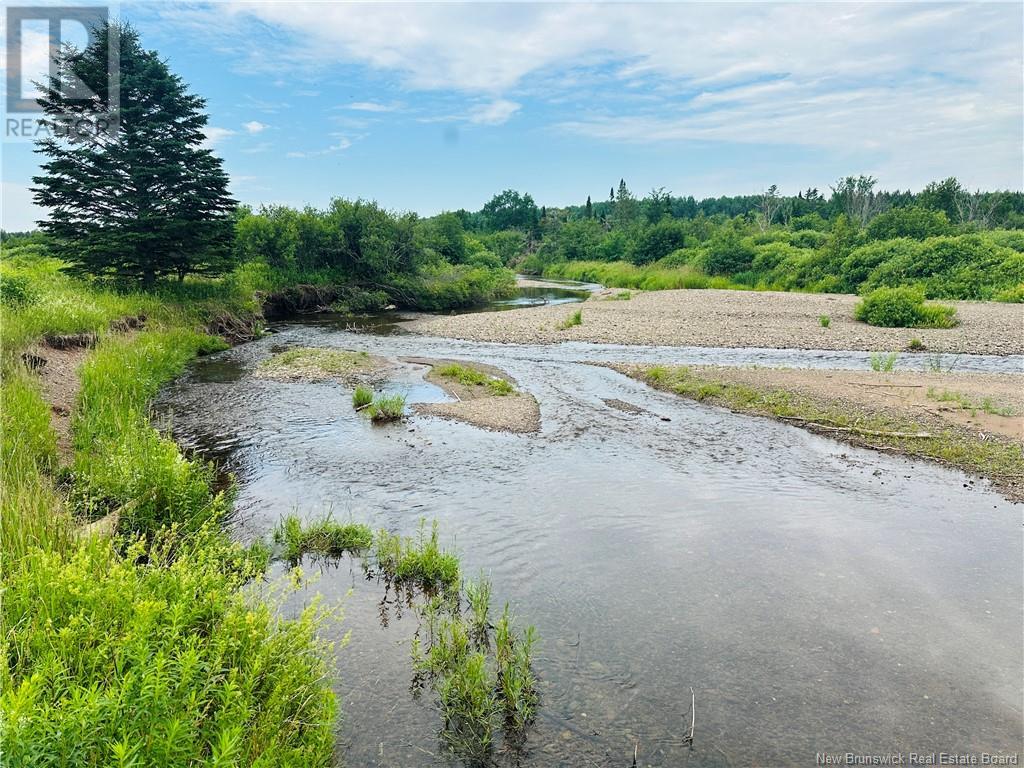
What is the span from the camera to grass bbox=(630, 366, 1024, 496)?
1116 cm

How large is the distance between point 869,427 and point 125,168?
29797mm

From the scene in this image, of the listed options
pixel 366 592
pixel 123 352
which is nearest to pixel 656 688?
pixel 366 592

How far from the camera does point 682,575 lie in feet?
25.1

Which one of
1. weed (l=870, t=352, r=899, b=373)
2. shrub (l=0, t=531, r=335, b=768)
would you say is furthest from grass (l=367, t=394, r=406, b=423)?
weed (l=870, t=352, r=899, b=373)

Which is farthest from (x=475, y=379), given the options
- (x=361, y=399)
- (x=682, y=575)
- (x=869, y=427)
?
(x=682, y=575)

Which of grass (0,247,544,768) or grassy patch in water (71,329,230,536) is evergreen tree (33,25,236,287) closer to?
grassy patch in water (71,329,230,536)

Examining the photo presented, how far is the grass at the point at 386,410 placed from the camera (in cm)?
1448

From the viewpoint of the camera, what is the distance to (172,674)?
373 cm

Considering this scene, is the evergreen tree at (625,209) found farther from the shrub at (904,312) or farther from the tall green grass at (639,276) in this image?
the shrub at (904,312)

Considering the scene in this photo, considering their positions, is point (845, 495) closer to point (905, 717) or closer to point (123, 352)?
point (905, 717)

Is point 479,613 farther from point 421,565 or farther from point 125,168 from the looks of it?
point 125,168

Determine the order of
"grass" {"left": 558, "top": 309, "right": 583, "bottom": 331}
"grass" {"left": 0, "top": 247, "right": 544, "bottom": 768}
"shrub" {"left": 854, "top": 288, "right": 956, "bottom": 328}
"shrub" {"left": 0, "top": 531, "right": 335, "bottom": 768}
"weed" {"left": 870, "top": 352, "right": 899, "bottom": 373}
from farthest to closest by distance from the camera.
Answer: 1. "grass" {"left": 558, "top": 309, "right": 583, "bottom": 331}
2. "shrub" {"left": 854, "top": 288, "right": 956, "bottom": 328}
3. "weed" {"left": 870, "top": 352, "right": 899, "bottom": 373}
4. "grass" {"left": 0, "top": 247, "right": 544, "bottom": 768}
5. "shrub" {"left": 0, "top": 531, "right": 335, "bottom": 768}

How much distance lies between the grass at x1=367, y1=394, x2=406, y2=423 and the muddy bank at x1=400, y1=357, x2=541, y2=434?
0.75 metres

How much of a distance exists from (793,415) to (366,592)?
38.5 ft
